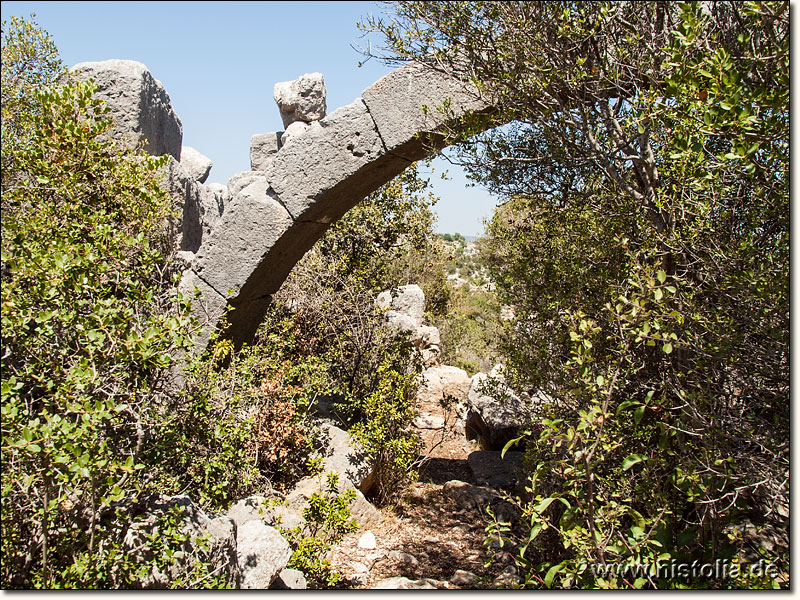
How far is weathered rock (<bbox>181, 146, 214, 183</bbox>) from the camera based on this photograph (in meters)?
7.08

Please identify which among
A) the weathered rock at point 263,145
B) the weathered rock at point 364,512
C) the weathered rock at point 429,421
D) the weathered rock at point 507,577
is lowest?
the weathered rock at point 507,577

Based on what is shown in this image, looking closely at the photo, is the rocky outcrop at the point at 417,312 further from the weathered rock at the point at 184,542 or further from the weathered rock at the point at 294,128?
the weathered rock at the point at 184,542

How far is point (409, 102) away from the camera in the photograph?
470cm

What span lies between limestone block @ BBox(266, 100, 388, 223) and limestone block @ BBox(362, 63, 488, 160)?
13 centimetres

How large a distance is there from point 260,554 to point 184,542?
0.70 meters

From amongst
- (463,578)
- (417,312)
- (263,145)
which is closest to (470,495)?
(463,578)

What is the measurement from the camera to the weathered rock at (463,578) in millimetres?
4289

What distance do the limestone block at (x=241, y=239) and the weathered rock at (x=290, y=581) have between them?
101 inches

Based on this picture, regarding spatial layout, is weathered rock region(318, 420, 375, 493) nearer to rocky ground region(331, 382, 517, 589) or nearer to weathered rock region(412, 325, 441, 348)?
rocky ground region(331, 382, 517, 589)

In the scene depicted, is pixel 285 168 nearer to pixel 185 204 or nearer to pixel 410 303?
pixel 185 204

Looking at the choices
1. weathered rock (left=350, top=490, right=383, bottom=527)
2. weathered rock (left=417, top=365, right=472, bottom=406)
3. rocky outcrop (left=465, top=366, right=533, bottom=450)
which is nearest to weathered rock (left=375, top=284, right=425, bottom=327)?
weathered rock (left=417, top=365, right=472, bottom=406)

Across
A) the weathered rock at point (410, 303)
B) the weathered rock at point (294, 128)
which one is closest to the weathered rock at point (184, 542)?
the weathered rock at point (294, 128)

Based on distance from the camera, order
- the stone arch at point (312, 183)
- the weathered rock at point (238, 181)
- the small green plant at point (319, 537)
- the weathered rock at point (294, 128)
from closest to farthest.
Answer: the small green plant at point (319, 537), the stone arch at point (312, 183), the weathered rock at point (238, 181), the weathered rock at point (294, 128)

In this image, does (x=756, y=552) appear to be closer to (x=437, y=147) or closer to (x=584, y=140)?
(x=584, y=140)
